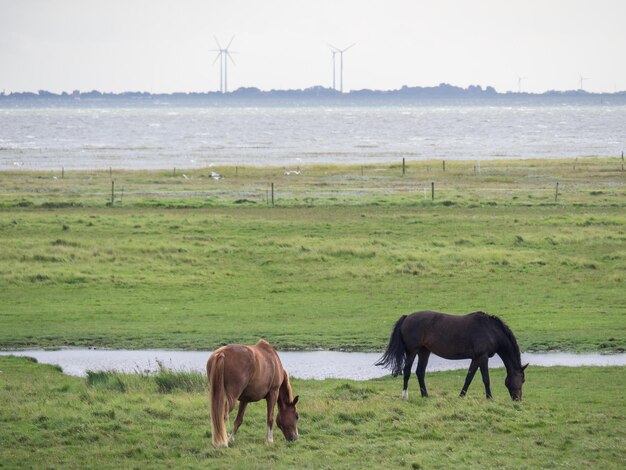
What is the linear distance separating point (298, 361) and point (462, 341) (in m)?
7.01

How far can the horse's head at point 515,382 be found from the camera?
16.7 m

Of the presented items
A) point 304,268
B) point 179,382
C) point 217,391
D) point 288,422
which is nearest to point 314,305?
point 304,268

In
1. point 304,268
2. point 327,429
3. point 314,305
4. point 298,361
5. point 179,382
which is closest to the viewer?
point 327,429

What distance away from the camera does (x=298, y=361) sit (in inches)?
902

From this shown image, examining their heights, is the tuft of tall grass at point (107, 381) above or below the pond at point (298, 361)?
above

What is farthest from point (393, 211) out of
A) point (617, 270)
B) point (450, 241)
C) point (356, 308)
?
point (356, 308)

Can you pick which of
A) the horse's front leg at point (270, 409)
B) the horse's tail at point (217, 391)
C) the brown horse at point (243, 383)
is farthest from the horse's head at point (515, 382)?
the horse's tail at point (217, 391)

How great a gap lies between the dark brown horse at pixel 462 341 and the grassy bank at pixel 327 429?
0.54 m

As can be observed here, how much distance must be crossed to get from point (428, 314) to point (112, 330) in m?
12.3

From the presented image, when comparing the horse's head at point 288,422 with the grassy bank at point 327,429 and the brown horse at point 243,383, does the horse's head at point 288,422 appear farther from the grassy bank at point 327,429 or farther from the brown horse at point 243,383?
the grassy bank at point 327,429

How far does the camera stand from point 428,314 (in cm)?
1688

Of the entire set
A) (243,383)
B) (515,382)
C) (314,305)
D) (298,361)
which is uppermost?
(243,383)

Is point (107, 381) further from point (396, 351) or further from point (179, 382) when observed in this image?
point (396, 351)

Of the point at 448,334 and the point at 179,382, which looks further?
the point at 179,382
